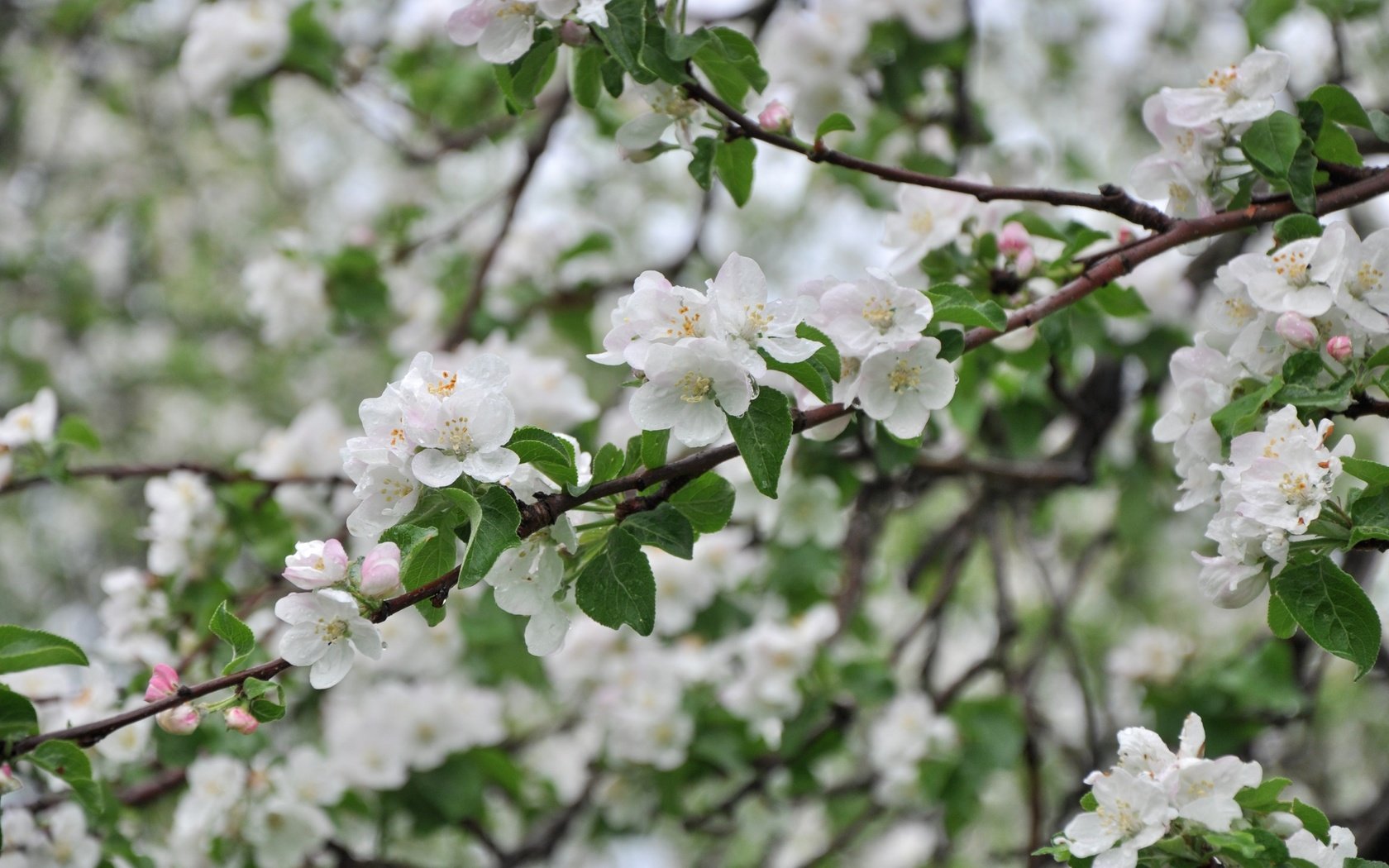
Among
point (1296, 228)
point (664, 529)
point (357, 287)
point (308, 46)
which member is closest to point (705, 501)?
point (664, 529)

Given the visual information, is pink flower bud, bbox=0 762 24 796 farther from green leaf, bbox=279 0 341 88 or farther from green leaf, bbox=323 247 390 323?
green leaf, bbox=279 0 341 88

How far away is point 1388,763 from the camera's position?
4.82 metres

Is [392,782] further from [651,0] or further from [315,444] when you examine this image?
[651,0]

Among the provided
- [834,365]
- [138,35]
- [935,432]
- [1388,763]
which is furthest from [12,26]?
[1388,763]

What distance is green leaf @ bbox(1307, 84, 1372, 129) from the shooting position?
1.42 metres

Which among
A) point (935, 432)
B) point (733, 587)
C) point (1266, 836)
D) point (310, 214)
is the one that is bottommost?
point (310, 214)

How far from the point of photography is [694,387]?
117 cm

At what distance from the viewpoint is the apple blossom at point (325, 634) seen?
1181 mm

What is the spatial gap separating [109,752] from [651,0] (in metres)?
1.51

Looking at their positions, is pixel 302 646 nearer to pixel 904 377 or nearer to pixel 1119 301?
pixel 904 377

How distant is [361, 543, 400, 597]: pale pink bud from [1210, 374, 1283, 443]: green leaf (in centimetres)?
85

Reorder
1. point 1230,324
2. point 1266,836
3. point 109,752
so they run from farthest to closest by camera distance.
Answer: point 109,752, point 1230,324, point 1266,836

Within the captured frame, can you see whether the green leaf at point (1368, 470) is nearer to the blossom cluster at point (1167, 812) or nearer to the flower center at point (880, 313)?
the blossom cluster at point (1167, 812)

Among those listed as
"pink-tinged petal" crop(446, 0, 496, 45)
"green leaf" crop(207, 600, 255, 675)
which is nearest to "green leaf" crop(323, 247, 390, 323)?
"pink-tinged petal" crop(446, 0, 496, 45)
